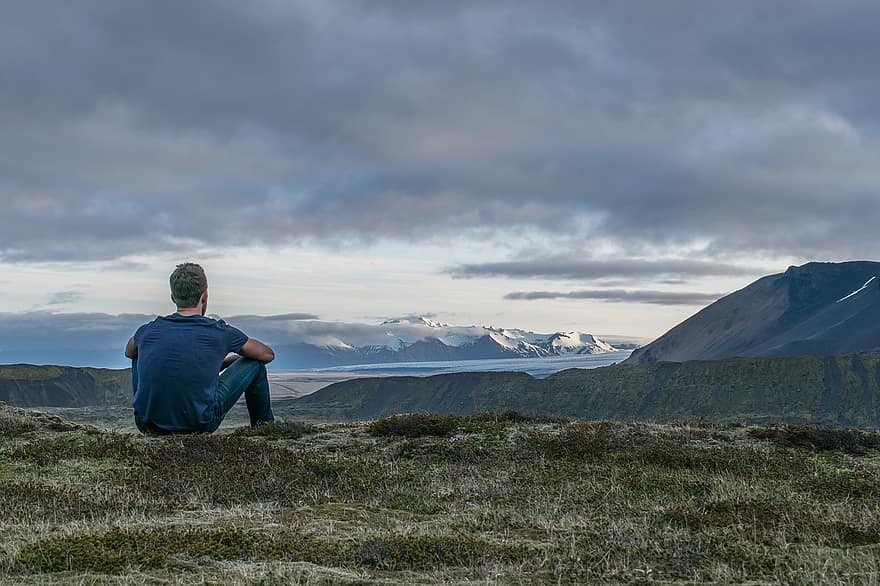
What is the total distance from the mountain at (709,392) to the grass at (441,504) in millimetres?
98484

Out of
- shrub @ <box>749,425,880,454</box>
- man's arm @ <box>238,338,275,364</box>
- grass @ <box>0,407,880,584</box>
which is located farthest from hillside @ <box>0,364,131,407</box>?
shrub @ <box>749,425,880,454</box>

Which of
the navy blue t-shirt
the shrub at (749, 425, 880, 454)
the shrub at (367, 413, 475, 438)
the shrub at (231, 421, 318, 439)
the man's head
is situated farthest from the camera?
the shrub at (367, 413, 475, 438)

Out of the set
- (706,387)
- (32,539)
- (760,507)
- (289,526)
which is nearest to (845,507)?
(760,507)

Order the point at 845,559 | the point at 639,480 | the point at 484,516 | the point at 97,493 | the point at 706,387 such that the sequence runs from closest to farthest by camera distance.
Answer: the point at 845,559 < the point at 484,516 < the point at 97,493 < the point at 639,480 < the point at 706,387

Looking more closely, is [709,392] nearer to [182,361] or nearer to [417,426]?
[417,426]

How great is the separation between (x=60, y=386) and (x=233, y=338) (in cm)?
16672

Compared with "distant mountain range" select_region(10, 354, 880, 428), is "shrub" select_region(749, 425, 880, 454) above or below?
above

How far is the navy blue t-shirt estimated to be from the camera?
12.9 meters

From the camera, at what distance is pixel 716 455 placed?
1506 centimetres

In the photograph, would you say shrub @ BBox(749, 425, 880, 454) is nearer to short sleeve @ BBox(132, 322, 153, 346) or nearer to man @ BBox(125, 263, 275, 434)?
man @ BBox(125, 263, 275, 434)

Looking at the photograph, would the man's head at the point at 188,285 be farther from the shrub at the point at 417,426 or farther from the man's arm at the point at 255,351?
the shrub at the point at 417,426

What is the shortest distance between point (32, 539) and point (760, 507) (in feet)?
28.3

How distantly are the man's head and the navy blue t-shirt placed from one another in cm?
26

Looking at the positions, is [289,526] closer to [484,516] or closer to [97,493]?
[484,516]
